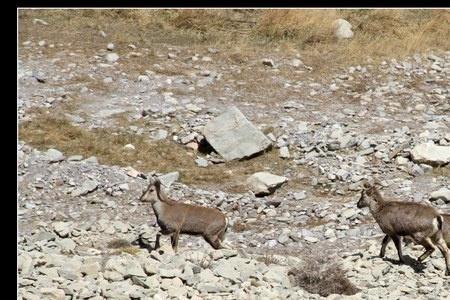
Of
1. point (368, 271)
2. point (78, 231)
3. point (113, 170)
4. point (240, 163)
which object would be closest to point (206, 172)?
point (240, 163)

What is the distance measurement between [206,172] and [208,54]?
7.53m

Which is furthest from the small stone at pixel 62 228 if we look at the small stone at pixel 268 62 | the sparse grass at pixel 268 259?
the small stone at pixel 268 62

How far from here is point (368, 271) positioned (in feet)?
41.2

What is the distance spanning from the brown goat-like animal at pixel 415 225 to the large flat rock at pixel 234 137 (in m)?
6.53

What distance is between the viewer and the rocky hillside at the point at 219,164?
11617mm

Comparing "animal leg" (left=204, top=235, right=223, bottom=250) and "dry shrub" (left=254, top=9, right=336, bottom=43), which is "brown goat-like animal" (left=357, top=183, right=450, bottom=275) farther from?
"dry shrub" (left=254, top=9, right=336, bottom=43)

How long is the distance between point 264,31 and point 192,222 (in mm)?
14758

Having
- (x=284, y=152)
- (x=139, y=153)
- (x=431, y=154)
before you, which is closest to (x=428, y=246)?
(x=431, y=154)

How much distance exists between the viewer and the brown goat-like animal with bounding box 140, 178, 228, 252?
44.8 ft

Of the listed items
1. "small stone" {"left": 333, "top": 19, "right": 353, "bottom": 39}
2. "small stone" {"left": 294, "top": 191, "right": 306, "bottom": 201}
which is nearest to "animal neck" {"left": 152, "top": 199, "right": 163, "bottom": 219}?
"small stone" {"left": 294, "top": 191, "right": 306, "bottom": 201}

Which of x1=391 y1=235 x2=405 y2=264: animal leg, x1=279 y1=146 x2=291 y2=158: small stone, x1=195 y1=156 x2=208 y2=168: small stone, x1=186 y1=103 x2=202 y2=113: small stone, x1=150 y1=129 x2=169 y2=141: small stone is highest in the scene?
x1=391 y1=235 x2=405 y2=264: animal leg

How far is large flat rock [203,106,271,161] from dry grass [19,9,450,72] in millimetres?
5622
